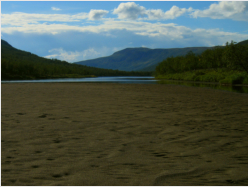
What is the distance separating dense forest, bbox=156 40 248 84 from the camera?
52.3m

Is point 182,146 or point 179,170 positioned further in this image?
point 182,146

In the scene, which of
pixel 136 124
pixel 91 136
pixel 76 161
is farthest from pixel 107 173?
pixel 136 124

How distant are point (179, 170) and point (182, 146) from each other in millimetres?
1829

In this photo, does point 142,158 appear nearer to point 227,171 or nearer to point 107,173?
point 107,173

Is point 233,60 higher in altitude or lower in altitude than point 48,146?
higher

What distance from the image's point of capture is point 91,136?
8.07 meters

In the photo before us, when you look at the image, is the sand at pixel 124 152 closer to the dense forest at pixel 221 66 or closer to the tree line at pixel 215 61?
the dense forest at pixel 221 66

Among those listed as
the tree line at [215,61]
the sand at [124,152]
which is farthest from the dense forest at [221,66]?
the sand at [124,152]

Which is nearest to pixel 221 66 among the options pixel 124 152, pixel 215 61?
pixel 215 61

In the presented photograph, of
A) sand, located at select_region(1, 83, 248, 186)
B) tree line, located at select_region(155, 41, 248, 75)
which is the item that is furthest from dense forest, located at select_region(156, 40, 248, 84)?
sand, located at select_region(1, 83, 248, 186)

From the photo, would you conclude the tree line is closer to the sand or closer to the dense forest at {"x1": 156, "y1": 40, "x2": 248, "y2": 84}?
the dense forest at {"x1": 156, "y1": 40, "x2": 248, "y2": 84}

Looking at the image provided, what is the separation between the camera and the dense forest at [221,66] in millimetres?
52312

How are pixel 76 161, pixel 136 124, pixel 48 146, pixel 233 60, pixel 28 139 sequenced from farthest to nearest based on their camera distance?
pixel 233 60, pixel 136 124, pixel 28 139, pixel 48 146, pixel 76 161

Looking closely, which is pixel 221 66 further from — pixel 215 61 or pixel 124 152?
pixel 124 152
